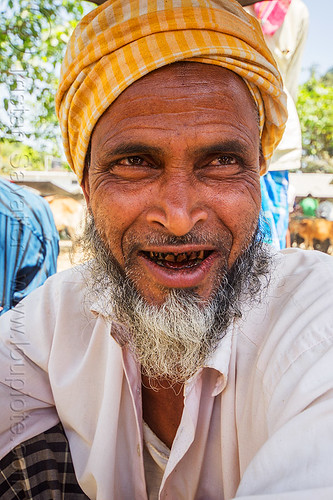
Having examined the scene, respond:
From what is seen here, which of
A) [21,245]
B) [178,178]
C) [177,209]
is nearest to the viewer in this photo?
[177,209]

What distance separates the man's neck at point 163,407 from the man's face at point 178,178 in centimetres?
48

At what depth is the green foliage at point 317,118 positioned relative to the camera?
53.7 ft

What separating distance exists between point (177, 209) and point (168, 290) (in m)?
0.30

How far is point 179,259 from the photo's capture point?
65.8 inches

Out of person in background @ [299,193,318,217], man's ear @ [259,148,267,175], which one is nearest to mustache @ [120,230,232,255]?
man's ear @ [259,148,267,175]

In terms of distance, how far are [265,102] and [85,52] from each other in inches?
31.6

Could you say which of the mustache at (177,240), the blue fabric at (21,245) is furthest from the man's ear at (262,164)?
the blue fabric at (21,245)

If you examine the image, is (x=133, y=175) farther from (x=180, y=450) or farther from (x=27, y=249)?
(x=27, y=249)

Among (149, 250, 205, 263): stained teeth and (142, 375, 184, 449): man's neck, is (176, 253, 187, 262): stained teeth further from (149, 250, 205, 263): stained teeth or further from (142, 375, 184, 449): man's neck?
(142, 375, 184, 449): man's neck

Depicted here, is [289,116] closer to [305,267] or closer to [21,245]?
[305,267]

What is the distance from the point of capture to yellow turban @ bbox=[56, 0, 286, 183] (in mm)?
1749

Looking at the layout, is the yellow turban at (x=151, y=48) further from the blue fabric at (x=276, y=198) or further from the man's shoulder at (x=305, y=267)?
the blue fabric at (x=276, y=198)

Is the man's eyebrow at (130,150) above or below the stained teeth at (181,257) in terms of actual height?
above

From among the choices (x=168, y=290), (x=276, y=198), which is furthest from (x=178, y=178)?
(x=276, y=198)
